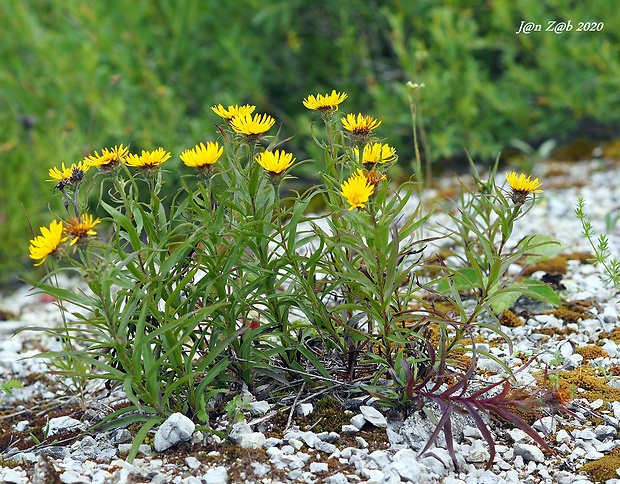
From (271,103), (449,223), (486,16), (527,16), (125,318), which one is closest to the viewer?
(125,318)

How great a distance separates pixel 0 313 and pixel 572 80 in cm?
363

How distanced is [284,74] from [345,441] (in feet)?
12.1

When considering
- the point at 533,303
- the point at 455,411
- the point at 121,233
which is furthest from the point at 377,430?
the point at 533,303

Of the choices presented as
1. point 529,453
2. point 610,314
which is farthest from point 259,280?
point 610,314

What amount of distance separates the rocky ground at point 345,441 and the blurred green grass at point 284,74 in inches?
88.2

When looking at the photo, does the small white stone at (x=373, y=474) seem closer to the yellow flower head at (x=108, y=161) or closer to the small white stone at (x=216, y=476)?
the small white stone at (x=216, y=476)

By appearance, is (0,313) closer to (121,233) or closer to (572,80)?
(121,233)

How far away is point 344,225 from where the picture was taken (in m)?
2.01

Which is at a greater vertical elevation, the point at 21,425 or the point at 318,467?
the point at 21,425

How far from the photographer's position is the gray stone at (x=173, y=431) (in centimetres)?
184

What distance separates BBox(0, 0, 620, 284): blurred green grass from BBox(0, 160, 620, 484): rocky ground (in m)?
2.24

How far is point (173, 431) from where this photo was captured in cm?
185

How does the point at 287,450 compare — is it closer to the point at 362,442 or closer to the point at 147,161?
the point at 362,442

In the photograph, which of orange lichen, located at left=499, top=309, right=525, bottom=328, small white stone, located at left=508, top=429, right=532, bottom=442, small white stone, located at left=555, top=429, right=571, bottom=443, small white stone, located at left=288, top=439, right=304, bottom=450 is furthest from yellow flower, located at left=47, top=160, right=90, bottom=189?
orange lichen, located at left=499, top=309, right=525, bottom=328
